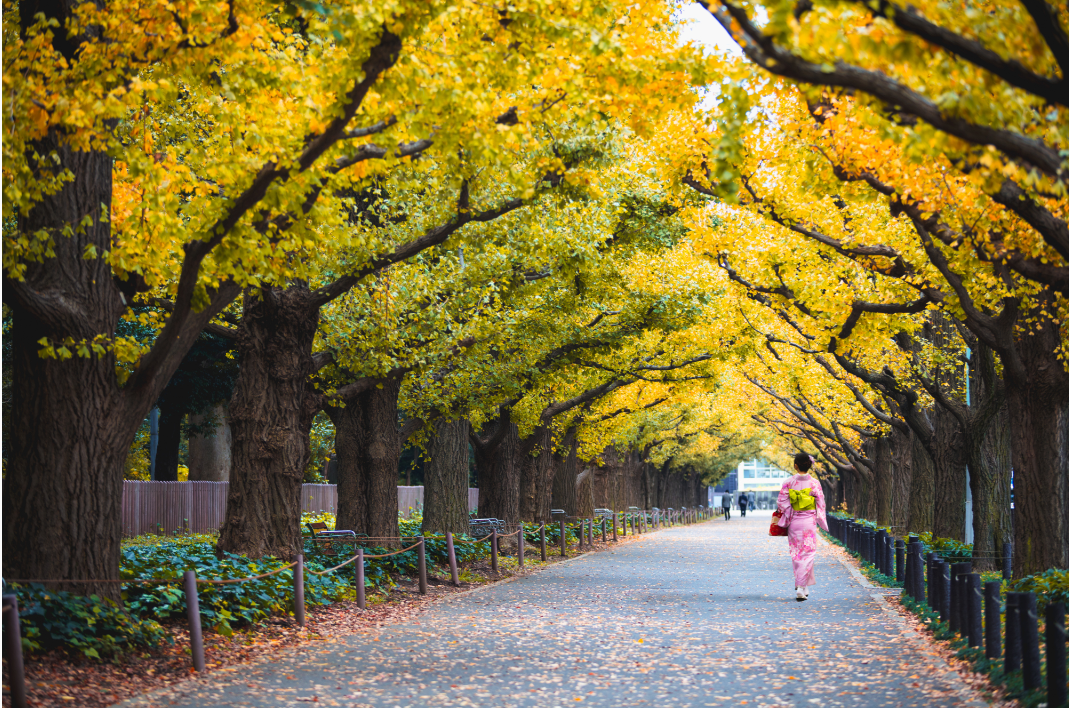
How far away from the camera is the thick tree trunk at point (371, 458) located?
17562 mm

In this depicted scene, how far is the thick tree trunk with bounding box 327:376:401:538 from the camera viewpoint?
→ 17.6m

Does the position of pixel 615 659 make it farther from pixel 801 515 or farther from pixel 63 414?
pixel 801 515

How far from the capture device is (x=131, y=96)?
7.66 metres

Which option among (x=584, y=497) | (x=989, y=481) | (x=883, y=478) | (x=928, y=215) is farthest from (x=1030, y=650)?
(x=584, y=497)

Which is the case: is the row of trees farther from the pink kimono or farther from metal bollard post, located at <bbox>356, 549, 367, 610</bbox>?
metal bollard post, located at <bbox>356, 549, 367, 610</bbox>

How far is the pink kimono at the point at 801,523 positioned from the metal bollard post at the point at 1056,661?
25.5 ft

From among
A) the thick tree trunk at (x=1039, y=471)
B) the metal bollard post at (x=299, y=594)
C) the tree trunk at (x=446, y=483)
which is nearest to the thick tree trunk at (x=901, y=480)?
the tree trunk at (x=446, y=483)

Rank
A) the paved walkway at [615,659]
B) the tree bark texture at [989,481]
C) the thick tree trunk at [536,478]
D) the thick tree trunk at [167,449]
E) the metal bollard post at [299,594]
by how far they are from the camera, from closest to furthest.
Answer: the paved walkway at [615,659], the metal bollard post at [299,594], the tree bark texture at [989,481], the thick tree trunk at [536,478], the thick tree trunk at [167,449]

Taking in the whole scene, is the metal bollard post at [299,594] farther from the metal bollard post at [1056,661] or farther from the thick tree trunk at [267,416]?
the metal bollard post at [1056,661]

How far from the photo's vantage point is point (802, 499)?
47.1 ft

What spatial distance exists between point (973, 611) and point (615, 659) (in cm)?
304

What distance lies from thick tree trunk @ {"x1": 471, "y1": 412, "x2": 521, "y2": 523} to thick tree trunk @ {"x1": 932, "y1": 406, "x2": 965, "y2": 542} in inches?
382

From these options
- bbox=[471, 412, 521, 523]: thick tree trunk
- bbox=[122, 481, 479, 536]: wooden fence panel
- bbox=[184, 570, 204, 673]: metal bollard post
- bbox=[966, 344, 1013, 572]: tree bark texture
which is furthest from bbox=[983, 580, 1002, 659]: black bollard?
bbox=[122, 481, 479, 536]: wooden fence panel

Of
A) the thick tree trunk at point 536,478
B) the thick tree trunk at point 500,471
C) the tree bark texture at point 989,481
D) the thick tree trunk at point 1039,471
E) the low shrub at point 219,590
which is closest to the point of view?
the low shrub at point 219,590
